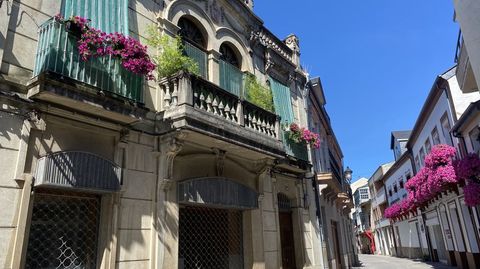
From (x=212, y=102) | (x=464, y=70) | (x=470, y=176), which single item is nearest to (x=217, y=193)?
(x=212, y=102)

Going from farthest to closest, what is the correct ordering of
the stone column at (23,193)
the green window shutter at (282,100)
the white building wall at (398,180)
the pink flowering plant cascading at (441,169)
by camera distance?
the white building wall at (398,180) → the pink flowering plant cascading at (441,169) → the green window shutter at (282,100) → the stone column at (23,193)

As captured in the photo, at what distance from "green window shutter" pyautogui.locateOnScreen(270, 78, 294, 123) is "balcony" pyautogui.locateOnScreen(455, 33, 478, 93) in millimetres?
4453

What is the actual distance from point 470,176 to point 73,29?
1333 centimetres

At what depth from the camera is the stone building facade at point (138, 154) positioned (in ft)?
15.7

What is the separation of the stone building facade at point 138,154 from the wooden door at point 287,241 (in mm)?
45

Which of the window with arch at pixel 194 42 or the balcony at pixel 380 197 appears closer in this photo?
the window with arch at pixel 194 42

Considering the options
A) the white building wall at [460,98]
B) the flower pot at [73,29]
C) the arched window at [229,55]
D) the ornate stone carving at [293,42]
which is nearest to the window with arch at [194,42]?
the arched window at [229,55]

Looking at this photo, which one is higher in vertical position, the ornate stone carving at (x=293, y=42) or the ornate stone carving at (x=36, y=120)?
the ornate stone carving at (x=293, y=42)

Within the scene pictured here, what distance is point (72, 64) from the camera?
511cm

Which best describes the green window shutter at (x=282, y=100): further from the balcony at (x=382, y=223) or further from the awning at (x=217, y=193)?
the balcony at (x=382, y=223)

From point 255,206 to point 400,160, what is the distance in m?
25.8

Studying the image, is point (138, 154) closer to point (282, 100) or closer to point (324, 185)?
point (282, 100)

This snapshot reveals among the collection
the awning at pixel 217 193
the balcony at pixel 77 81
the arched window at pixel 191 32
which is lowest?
the awning at pixel 217 193

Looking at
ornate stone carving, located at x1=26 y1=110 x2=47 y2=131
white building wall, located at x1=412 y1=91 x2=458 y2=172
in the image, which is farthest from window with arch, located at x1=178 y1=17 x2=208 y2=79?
white building wall, located at x1=412 y1=91 x2=458 y2=172
